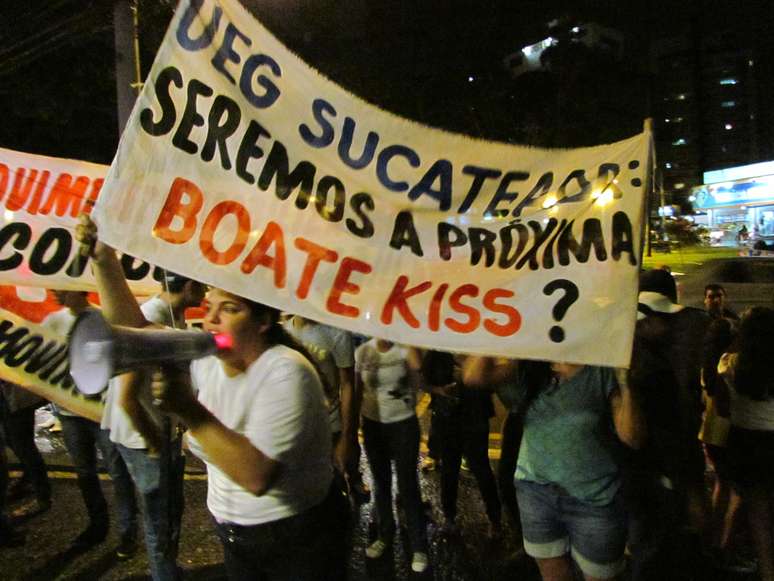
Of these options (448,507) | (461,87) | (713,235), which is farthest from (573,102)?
(448,507)

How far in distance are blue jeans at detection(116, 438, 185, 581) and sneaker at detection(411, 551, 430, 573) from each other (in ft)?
4.56

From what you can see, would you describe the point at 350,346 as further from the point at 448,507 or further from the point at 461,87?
the point at 461,87

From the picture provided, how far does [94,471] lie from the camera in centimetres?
420

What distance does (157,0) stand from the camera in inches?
265

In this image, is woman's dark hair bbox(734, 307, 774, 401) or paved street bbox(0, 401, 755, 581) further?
paved street bbox(0, 401, 755, 581)

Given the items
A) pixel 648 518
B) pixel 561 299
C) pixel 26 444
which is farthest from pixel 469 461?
pixel 26 444

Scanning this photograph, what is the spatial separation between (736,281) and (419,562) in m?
8.49

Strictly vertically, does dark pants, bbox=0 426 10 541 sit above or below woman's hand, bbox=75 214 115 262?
below

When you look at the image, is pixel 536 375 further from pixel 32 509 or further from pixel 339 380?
pixel 32 509

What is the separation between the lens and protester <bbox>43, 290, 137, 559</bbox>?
151 inches

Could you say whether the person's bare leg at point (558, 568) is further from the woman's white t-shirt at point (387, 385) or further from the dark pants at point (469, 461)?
the dark pants at point (469, 461)

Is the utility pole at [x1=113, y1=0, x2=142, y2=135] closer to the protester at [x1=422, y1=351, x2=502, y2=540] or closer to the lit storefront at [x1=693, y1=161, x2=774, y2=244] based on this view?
the protester at [x1=422, y1=351, x2=502, y2=540]

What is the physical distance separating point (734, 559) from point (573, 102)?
Answer: 21.0m

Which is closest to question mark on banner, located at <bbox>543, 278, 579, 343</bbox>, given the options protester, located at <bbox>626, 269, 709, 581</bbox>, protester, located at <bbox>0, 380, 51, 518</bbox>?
protester, located at <bbox>626, 269, 709, 581</bbox>
